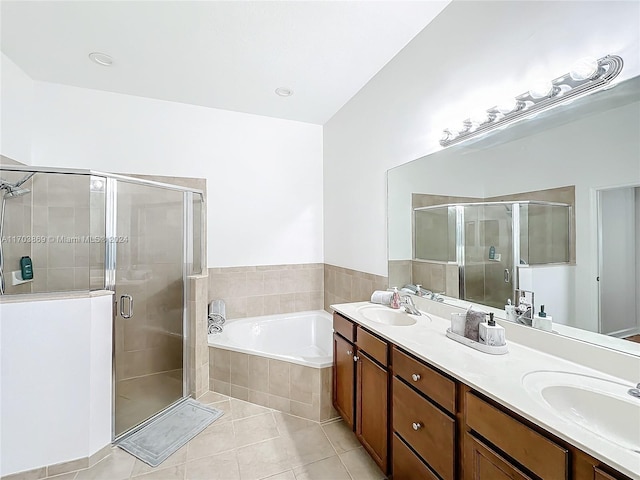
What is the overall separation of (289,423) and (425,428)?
1295 mm

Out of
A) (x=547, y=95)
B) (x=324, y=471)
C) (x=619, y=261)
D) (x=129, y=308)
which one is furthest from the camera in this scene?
(x=129, y=308)

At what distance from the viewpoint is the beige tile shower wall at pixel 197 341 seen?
2.60 meters

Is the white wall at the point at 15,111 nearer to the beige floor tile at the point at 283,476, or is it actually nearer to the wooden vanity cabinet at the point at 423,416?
the beige floor tile at the point at 283,476

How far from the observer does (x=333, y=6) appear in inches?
70.0

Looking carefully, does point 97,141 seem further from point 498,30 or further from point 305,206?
point 498,30

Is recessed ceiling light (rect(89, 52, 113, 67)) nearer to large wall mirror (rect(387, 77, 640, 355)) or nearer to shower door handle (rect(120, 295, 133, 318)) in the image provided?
shower door handle (rect(120, 295, 133, 318))

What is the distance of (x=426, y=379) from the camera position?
4.25ft

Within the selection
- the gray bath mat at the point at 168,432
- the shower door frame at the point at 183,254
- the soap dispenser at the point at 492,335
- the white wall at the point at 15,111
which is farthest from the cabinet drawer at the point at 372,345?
the white wall at the point at 15,111

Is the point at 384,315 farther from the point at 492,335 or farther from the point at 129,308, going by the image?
the point at 129,308

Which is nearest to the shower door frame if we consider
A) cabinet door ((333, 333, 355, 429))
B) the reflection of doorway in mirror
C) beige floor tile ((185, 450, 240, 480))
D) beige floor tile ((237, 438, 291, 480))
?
beige floor tile ((185, 450, 240, 480))

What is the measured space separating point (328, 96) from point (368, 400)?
2.61 meters

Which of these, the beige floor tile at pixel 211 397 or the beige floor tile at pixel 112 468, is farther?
the beige floor tile at pixel 211 397

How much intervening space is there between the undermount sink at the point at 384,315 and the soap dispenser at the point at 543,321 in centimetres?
76

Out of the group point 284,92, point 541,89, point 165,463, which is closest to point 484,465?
point 541,89
